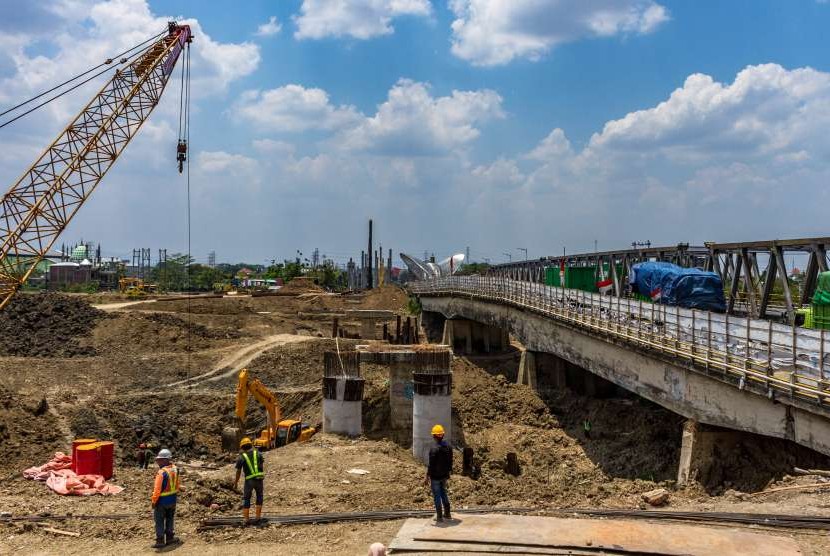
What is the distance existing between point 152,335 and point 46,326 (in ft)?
24.1

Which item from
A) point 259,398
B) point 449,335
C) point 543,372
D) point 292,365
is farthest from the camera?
point 449,335

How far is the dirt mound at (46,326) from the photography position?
1775 inches

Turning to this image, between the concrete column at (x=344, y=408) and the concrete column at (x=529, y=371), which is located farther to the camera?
the concrete column at (x=529, y=371)

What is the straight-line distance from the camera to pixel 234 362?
1713 inches

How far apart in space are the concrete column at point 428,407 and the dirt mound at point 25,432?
1322 centimetres

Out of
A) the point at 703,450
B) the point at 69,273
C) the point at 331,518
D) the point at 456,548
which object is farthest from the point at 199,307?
the point at 69,273

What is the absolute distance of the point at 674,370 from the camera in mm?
20422

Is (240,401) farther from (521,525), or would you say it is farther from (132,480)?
(521,525)

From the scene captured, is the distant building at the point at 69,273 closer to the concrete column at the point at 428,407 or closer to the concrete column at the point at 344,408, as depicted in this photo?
the concrete column at the point at 344,408

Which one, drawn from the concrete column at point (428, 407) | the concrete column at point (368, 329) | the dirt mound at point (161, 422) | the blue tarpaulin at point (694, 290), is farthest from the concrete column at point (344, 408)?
the concrete column at point (368, 329)

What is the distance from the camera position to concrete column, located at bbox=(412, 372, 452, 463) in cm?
2897

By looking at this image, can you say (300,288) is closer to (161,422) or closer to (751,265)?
(161,422)

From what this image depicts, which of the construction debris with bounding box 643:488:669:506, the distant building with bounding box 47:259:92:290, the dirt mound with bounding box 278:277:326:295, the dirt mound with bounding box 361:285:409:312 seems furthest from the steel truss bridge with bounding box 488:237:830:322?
the distant building with bounding box 47:259:92:290

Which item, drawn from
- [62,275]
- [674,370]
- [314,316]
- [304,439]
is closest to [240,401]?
[304,439]
